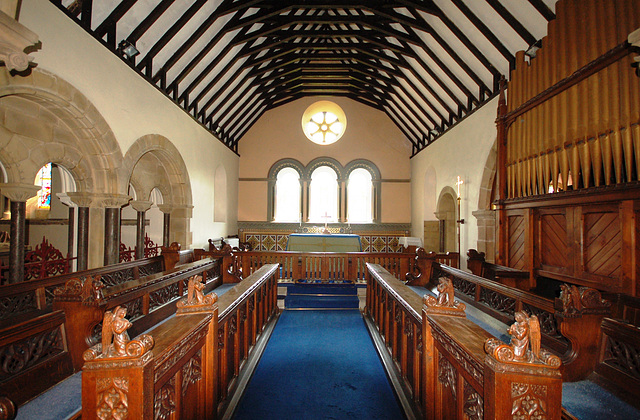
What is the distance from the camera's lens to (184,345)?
4.67 ft

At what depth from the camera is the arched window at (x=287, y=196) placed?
36.6 ft

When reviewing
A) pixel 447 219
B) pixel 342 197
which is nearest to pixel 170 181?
pixel 342 197

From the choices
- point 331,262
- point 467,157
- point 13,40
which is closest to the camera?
point 13,40

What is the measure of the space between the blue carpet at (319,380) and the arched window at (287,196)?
296 inches

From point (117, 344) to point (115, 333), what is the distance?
1.4 inches

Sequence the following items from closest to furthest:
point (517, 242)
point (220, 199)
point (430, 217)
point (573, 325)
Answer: point (573, 325) < point (517, 242) < point (430, 217) < point (220, 199)

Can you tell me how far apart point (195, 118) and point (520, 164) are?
20.0 feet

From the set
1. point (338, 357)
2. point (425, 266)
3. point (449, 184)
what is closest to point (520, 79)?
point (425, 266)

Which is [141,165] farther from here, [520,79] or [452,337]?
[452,337]

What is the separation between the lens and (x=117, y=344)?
3.51 ft

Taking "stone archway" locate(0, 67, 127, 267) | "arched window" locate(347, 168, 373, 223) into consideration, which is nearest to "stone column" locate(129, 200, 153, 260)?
"stone archway" locate(0, 67, 127, 267)

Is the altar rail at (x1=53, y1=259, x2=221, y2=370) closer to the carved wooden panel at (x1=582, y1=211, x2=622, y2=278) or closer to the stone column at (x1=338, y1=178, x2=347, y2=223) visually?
the carved wooden panel at (x1=582, y1=211, x2=622, y2=278)

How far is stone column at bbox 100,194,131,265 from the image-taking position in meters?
4.84

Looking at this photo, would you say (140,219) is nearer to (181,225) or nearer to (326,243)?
(181,225)
